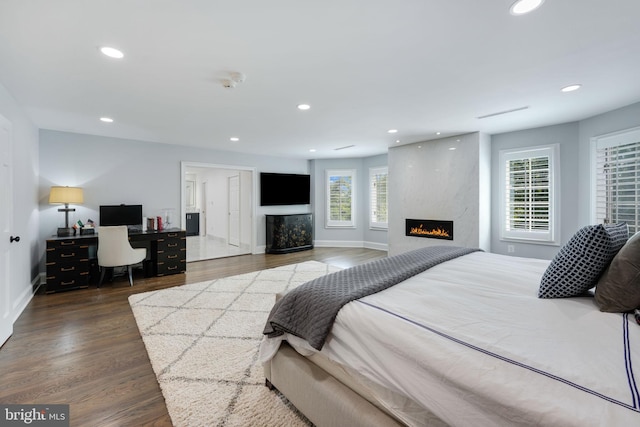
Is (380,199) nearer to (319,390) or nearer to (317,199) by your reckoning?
(317,199)

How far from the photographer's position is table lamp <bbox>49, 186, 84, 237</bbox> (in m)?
4.21

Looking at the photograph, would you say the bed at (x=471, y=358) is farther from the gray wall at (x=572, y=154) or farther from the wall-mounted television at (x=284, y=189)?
the wall-mounted television at (x=284, y=189)

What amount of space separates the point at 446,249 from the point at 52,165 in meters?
5.91

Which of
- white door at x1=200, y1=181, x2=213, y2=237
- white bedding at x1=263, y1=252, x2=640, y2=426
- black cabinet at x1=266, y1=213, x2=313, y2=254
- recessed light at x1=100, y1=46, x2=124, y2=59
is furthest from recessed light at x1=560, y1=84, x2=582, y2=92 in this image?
white door at x1=200, y1=181, x2=213, y2=237

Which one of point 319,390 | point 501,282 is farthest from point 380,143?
point 319,390

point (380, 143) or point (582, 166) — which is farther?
point (380, 143)

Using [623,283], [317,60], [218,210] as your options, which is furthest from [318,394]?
[218,210]

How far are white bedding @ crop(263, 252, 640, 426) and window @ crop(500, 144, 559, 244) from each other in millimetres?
3712

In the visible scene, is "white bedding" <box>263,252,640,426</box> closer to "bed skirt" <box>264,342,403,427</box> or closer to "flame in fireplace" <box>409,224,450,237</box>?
"bed skirt" <box>264,342,403,427</box>

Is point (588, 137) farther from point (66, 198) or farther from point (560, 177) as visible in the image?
point (66, 198)

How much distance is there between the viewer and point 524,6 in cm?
170

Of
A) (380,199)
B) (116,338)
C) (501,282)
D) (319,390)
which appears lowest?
(116,338)

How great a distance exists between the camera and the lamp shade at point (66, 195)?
4207 mm

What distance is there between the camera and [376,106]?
348 cm
